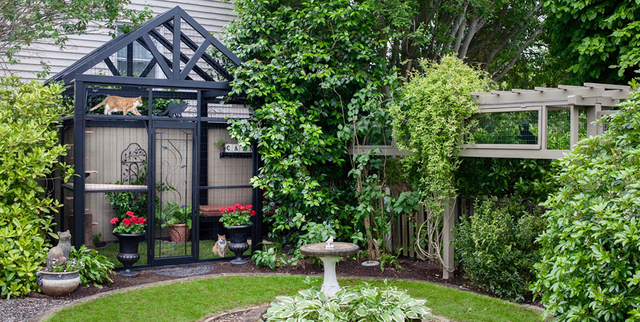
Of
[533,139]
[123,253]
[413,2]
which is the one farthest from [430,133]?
[413,2]

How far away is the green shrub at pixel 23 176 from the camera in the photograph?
20.8 feet

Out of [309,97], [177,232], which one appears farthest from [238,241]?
[309,97]

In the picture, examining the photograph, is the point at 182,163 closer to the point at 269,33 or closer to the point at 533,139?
the point at 269,33

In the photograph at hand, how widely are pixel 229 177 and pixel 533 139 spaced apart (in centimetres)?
577

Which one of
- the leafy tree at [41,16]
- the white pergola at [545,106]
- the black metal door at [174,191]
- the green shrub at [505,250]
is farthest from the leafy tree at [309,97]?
the leafy tree at [41,16]

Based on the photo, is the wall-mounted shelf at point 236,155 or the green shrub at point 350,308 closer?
the green shrub at point 350,308

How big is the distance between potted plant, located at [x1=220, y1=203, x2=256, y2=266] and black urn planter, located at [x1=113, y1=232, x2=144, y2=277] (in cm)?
133

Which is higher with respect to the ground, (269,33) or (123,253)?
(269,33)

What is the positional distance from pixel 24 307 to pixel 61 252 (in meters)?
0.80

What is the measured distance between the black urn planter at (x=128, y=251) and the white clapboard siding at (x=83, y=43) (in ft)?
13.4

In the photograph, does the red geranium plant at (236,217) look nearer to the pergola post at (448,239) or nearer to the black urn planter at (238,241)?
the black urn planter at (238,241)

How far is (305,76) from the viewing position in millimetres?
8164

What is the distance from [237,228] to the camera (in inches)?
325

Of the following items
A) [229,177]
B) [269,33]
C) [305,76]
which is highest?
[269,33]
